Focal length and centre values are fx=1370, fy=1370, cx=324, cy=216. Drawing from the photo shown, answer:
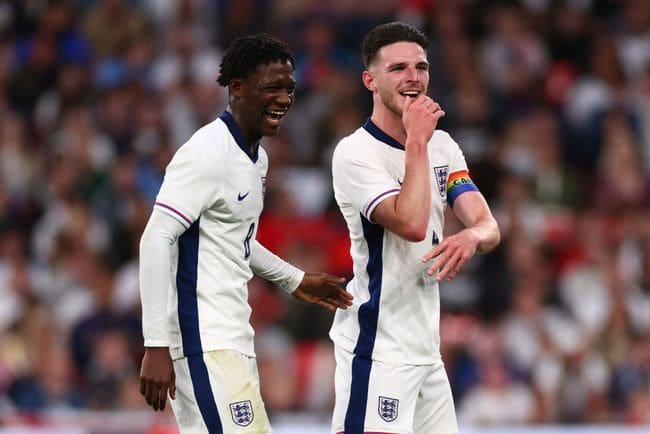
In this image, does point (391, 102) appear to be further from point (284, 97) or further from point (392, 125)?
point (284, 97)

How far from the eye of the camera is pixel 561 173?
1136cm

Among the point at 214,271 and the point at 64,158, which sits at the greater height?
the point at 64,158

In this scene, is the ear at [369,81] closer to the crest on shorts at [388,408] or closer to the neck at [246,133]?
the neck at [246,133]

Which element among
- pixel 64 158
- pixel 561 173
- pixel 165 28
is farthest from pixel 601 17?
pixel 64 158

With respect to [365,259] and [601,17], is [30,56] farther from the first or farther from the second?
[365,259]

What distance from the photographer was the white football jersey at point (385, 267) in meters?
5.62

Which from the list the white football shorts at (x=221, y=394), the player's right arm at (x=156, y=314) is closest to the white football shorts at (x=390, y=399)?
the white football shorts at (x=221, y=394)

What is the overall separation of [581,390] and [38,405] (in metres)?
4.00

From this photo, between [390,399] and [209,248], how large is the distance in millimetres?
968

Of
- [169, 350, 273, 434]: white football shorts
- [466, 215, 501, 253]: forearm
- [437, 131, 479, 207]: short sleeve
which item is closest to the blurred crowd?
[437, 131, 479, 207]: short sleeve

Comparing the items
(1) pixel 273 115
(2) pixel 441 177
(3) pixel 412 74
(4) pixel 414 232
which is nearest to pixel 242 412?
(4) pixel 414 232

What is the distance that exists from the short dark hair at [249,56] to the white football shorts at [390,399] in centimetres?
124

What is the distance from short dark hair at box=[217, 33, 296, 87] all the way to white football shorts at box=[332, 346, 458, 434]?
4.08 feet

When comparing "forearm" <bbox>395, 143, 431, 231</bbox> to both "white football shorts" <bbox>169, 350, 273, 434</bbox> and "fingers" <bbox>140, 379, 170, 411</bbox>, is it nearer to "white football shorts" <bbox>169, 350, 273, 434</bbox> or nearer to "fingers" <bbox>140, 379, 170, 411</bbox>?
"white football shorts" <bbox>169, 350, 273, 434</bbox>
